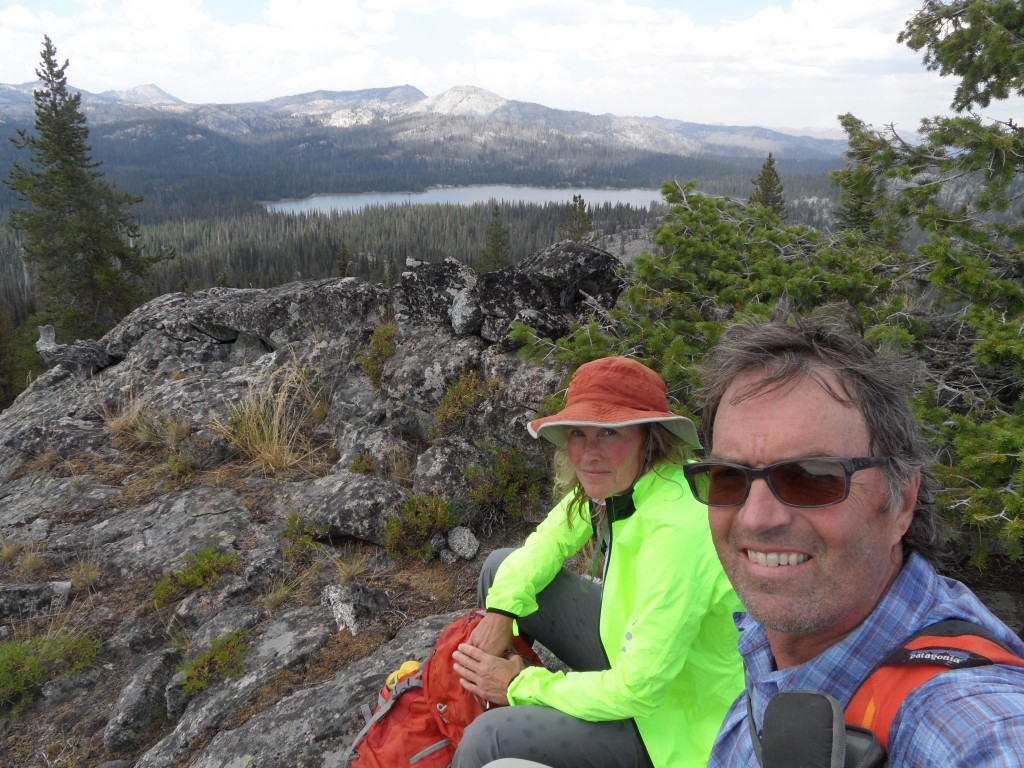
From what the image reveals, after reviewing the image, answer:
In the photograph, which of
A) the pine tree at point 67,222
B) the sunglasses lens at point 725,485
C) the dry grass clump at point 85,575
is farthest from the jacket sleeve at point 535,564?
the pine tree at point 67,222

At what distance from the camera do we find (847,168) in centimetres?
457

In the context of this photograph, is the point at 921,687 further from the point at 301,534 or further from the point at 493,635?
the point at 301,534

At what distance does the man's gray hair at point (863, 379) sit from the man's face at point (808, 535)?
0.03 m

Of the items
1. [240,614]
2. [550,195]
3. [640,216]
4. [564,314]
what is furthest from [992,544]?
[550,195]

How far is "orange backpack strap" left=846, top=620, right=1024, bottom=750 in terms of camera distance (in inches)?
35.6

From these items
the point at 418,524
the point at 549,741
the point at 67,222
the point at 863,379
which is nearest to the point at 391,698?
the point at 549,741

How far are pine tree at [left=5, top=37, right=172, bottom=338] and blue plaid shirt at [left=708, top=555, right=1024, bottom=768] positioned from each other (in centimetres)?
2708

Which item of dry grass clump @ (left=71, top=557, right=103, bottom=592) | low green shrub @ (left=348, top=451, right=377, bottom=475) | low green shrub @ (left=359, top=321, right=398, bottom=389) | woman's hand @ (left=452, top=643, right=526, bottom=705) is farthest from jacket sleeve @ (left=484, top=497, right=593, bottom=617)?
low green shrub @ (left=359, top=321, right=398, bottom=389)

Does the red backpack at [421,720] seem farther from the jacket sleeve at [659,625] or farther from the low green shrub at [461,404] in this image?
the low green shrub at [461,404]

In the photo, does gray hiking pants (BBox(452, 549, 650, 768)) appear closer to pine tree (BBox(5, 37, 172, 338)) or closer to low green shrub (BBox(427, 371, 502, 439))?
low green shrub (BBox(427, 371, 502, 439))

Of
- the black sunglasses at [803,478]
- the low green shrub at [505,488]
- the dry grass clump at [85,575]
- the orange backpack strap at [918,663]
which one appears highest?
the black sunglasses at [803,478]

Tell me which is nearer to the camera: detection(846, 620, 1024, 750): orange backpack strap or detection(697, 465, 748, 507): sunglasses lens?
detection(846, 620, 1024, 750): orange backpack strap

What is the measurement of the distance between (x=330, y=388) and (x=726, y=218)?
14.7ft

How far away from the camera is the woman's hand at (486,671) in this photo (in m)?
2.19
